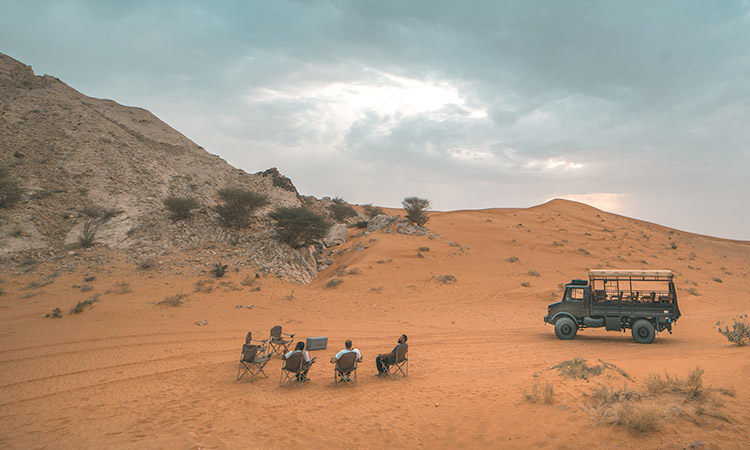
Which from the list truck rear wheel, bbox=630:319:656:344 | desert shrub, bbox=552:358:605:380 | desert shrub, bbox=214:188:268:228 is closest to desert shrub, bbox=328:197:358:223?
desert shrub, bbox=214:188:268:228

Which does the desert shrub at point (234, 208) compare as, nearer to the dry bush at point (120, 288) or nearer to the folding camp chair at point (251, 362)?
the dry bush at point (120, 288)

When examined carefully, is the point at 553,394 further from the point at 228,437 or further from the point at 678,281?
the point at 678,281

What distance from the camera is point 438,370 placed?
9.75 m

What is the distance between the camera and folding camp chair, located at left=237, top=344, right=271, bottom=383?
9.10m

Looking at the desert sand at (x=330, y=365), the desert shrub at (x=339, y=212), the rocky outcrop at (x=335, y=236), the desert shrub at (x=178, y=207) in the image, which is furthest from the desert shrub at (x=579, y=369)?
the desert shrub at (x=339, y=212)

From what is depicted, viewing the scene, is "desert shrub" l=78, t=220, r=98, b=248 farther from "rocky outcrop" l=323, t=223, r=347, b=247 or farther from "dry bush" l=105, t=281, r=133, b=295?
"rocky outcrop" l=323, t=223, r=347, b=247

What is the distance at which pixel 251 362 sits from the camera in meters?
9.12

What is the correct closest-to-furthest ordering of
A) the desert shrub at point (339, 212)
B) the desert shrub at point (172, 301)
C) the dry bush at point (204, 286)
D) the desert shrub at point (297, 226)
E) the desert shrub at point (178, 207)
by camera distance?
the desert shrub at point (172, 301) → the dry bush at point (204, 286) → the desert shrub at point (297, 226) → the desert shrub at point (178, 207) → the desert shrub at point (339, 212)

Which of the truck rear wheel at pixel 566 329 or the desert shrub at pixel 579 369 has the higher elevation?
the desert shrub at pixel 579 369

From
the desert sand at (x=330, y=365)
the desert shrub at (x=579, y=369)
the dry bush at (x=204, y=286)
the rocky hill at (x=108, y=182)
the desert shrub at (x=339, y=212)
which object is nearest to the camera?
the desert sand at (x=330, y=365)

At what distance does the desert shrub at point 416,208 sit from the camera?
140 feet

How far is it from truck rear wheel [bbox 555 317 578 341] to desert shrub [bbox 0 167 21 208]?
36607 mm

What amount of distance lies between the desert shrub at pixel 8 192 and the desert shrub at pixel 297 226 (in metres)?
18.6

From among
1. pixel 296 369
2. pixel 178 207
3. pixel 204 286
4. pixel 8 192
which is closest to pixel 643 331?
pixel 296 369
